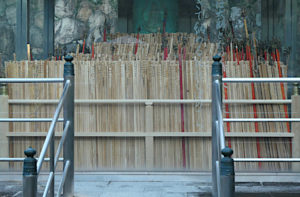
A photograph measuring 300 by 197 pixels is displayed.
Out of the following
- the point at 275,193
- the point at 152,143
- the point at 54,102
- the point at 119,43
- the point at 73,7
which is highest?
the point at 73,7

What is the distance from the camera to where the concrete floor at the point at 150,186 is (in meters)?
5.59

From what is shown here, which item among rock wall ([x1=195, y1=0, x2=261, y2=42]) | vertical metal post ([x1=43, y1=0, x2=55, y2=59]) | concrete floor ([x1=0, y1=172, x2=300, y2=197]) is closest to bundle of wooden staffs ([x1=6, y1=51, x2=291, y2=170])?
concrete floor ([x1=0, y1=172, x2=300, y2=197])

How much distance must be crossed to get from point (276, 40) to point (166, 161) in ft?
7.33

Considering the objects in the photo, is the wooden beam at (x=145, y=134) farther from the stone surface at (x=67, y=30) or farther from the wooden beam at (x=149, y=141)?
the stone surface at (x=67, y=30)

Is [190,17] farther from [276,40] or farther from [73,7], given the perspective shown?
[73,7]

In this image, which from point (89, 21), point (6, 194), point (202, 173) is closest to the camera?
point (6, 194)

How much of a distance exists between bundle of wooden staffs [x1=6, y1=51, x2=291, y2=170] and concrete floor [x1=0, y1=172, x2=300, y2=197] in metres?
0.16

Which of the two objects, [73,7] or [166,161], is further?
[73,7]

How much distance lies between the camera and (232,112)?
6.44 metres

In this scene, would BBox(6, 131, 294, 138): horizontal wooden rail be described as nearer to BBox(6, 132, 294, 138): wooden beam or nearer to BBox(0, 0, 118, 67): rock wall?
BBox(6, 132, 294, 138): wooden beam

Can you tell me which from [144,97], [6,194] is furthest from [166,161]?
[6,194]

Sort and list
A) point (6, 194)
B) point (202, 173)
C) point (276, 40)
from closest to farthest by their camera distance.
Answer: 1. point (6, 194)
2. point (202, 173)
3. point (276, 40)

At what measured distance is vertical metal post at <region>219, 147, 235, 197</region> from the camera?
153 inches

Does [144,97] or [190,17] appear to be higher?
[190,17]
